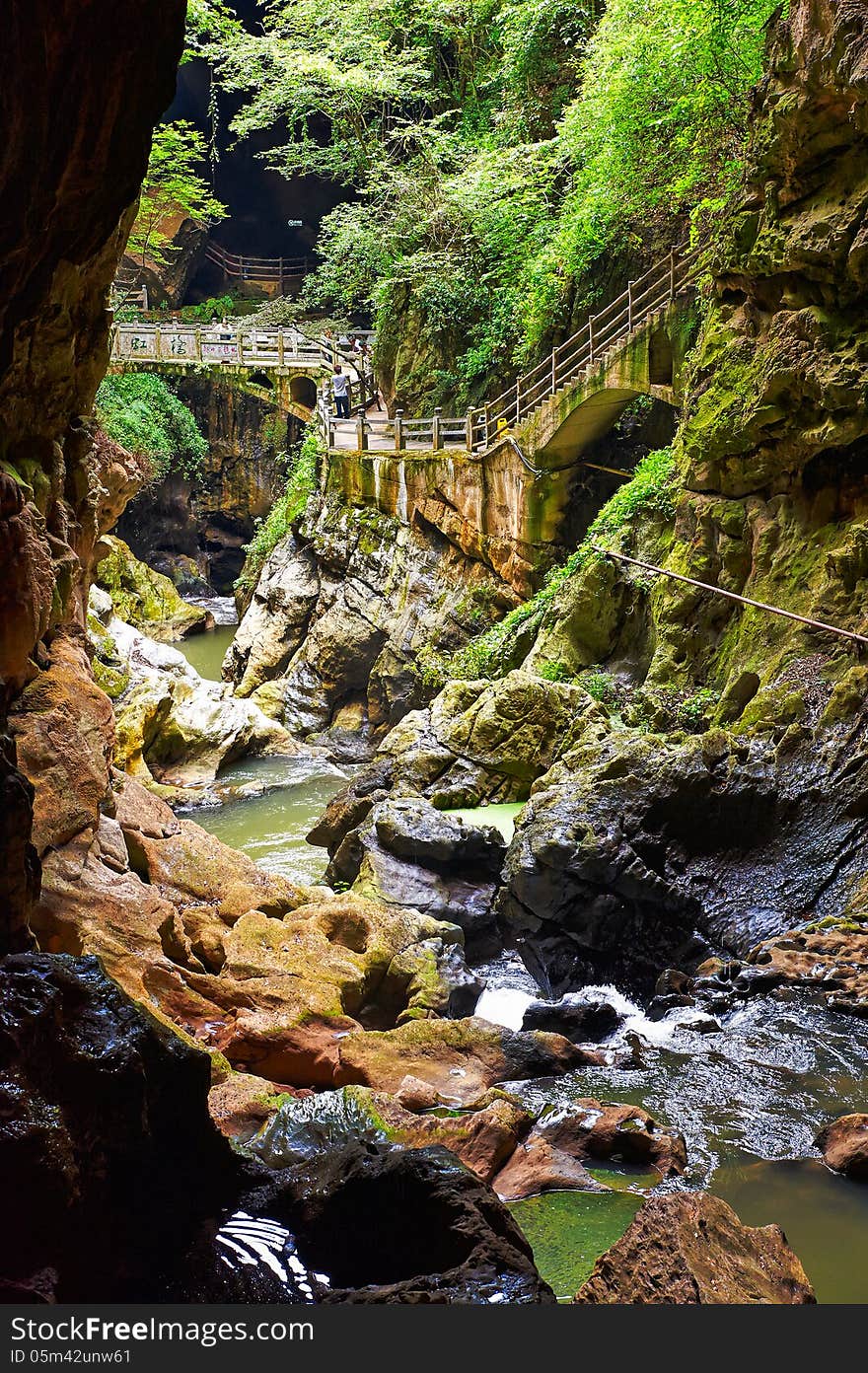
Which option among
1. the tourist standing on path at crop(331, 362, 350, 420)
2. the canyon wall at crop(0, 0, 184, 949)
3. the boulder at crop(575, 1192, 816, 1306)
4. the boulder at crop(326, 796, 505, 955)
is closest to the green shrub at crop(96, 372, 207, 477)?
the tourist standing on path at crop(331, 362, 350, 420)

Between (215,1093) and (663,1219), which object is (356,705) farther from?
(663,1219)

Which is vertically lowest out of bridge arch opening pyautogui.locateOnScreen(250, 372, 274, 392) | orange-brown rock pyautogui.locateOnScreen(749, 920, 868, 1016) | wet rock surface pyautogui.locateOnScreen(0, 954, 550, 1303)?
orange-brown rock pyautogui.locateOnScreen(749, 920, 868, 1016)

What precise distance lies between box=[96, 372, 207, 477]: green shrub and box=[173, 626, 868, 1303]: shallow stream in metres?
23.7

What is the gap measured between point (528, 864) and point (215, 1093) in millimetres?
5380

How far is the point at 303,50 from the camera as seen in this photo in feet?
87.6

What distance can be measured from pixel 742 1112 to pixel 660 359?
45.4ft

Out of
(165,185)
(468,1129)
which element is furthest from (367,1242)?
(165,185)

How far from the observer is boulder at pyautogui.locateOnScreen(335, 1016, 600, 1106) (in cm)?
756

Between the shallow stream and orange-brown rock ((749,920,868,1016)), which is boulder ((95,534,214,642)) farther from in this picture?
orange-brown rock ((749,920,868,1016))

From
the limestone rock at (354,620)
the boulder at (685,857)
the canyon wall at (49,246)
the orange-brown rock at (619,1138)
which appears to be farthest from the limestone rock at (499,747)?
the orange-brown rock at (619,1138)

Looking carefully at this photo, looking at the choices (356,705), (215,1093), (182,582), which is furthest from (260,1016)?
(182,582)

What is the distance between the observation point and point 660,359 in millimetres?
17828

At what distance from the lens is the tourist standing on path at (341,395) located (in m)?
26.8

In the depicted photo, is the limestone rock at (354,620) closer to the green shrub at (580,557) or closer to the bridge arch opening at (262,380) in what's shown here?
the green shrub at (580,557)
